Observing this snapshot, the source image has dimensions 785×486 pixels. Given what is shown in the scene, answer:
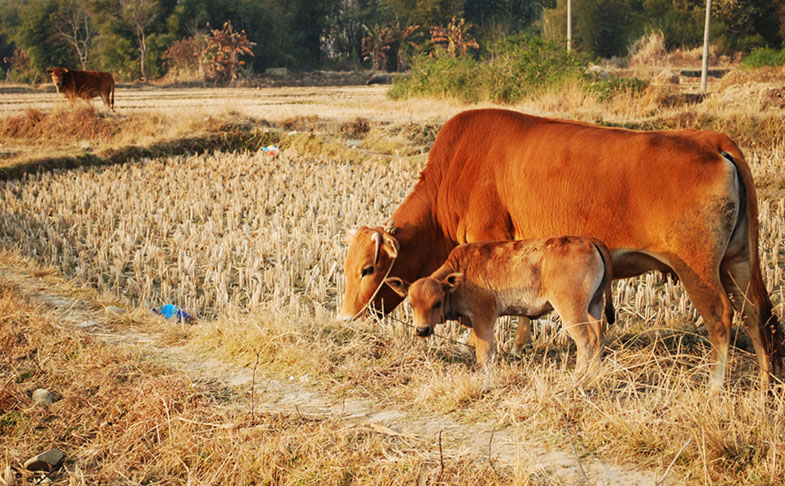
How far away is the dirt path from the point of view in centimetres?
343

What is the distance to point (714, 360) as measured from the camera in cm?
463

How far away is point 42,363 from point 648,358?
145 inches

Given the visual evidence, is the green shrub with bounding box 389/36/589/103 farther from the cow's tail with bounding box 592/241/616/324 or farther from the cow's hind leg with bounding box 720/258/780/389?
the cow's tail with bounding box 592/241/616/324

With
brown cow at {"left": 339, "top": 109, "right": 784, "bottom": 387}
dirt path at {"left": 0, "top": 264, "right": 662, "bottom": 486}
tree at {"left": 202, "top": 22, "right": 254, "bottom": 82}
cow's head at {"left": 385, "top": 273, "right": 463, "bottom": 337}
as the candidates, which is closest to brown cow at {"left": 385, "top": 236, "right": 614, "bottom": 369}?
cow's head at {"left": 385, "top": 273, "right": 463, "bottom": 337}

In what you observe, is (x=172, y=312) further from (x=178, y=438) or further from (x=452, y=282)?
(x=452, y=282)

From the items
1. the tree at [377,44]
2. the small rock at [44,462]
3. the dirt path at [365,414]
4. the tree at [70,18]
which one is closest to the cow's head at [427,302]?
the dirt path at [365,414]

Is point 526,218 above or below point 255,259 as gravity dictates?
above

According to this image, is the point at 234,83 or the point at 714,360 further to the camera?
the point at 234,83

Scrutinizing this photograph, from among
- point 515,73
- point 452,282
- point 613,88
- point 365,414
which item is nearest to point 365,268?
point 452,282

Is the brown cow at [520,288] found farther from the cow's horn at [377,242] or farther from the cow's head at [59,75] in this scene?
the cow's head at [59,75]

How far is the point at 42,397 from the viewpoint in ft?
14.7

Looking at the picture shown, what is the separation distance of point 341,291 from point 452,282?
6.94 ft

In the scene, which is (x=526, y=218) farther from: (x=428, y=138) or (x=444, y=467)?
(x=428, y=138)

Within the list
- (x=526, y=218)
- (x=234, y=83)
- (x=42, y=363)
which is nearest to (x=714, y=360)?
(x=526, y=218)
